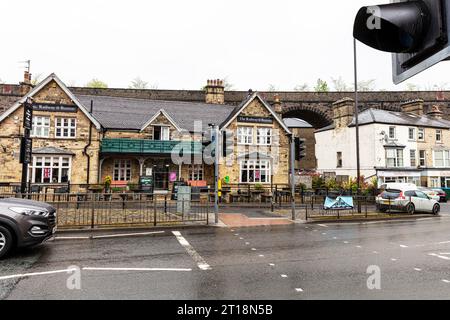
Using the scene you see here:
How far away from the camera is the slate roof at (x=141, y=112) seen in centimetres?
2566

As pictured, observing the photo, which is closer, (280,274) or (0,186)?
(280,274)

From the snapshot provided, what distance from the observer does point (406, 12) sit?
1.72 m

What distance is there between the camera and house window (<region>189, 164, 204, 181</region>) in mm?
25547

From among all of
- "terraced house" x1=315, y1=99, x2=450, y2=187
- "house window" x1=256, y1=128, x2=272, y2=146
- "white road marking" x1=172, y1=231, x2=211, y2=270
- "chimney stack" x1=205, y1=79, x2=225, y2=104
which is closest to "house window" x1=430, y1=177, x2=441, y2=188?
"terraced house" x1=315, y1=99, x2=450, y2=187

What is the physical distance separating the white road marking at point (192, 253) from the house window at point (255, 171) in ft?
51.7

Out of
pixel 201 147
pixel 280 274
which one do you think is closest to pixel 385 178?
pixel 201 147

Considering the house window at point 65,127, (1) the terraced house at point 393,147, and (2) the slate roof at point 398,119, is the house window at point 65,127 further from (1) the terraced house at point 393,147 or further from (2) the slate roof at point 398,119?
(2) the slate roof at point 398,119

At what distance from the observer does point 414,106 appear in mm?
37000

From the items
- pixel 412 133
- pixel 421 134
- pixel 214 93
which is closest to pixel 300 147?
pixel 214 93

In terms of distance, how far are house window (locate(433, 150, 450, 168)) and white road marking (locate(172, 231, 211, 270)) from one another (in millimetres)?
33125

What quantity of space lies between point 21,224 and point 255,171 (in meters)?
21.0

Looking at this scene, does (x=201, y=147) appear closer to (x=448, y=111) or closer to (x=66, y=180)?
(x=66, y=180)

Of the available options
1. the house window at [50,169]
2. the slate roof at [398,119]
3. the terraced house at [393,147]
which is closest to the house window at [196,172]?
the house window at [50,169]

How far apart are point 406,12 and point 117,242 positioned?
9494mm
